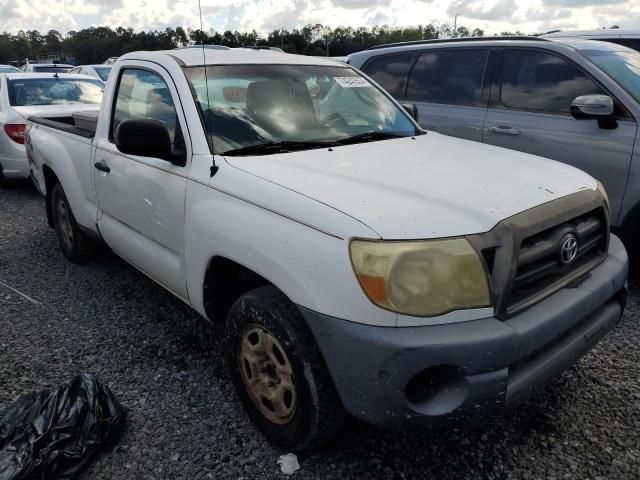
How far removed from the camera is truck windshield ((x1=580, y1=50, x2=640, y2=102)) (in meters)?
4.09

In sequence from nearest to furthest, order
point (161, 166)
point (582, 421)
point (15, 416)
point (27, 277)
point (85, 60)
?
point (15, 416) → point (582, 421) → point (161, 166) → point (27, 277) → point (85, 60)

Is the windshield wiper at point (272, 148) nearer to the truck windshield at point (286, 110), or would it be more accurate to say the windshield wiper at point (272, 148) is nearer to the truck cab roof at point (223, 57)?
the truck windshield at point (286, 110)

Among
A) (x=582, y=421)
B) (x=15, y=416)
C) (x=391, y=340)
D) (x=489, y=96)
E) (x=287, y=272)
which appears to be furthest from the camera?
(x=489, y=96)

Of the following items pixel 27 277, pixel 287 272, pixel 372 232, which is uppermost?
pixel 372 232

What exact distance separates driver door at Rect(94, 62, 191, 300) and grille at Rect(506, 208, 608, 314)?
1.58m

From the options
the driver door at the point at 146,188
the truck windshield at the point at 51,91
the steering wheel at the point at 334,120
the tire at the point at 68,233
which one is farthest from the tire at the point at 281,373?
the truck windshield at the point at 51,91

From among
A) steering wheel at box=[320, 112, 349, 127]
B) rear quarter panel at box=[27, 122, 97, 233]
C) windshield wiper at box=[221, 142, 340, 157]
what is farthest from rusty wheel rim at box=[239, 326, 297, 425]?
rear quarter panel at box=[27, 122, 97, 233]

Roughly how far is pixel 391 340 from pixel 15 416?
1.71 meters

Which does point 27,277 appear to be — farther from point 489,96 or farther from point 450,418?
point 489,96

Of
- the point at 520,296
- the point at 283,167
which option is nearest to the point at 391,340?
the point at 520,296

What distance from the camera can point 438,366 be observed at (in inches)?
72.7

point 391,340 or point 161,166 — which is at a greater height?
point 161,166

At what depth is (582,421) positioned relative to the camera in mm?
2562

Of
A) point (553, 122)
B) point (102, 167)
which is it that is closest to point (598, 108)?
point (553, 122)
